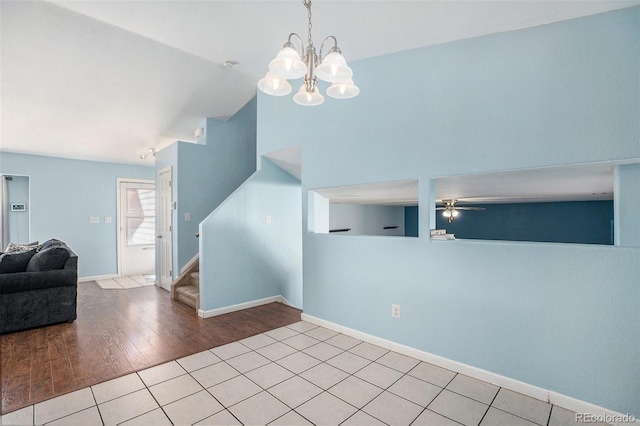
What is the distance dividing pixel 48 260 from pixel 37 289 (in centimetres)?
36

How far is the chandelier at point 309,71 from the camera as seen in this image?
180cm

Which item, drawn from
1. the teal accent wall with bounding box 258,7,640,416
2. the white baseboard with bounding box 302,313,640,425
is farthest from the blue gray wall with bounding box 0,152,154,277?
the white baseboard with bounding box 302,313,640,425

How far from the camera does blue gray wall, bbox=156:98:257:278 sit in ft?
17.5

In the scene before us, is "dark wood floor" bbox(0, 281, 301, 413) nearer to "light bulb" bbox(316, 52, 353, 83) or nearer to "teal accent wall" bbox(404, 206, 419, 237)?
"light bulb" bbox(316, 52, 353, 83)

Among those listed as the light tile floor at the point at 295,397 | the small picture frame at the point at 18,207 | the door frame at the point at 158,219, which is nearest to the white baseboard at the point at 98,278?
the door frame at the point at 158,219

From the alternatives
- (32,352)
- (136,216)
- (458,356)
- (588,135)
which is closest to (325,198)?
(458,356)

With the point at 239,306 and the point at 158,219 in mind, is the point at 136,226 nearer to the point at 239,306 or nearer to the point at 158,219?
the point at 158,219

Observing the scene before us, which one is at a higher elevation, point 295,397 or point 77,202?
point 77,202

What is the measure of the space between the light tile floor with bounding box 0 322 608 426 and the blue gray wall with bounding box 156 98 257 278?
9.57 feet

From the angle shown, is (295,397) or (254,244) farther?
(254,244)

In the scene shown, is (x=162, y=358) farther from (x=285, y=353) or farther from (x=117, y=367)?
(x=285, y=353)

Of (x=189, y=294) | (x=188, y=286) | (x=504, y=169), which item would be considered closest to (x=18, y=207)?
(x=188, y=286)

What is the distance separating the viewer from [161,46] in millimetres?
3672

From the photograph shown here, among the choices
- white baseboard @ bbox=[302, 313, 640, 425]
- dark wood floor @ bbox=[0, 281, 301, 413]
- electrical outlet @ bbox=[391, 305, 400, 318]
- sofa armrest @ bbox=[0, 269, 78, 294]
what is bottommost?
dark wood floor @ bbox=[0, 281, 301, 413]
